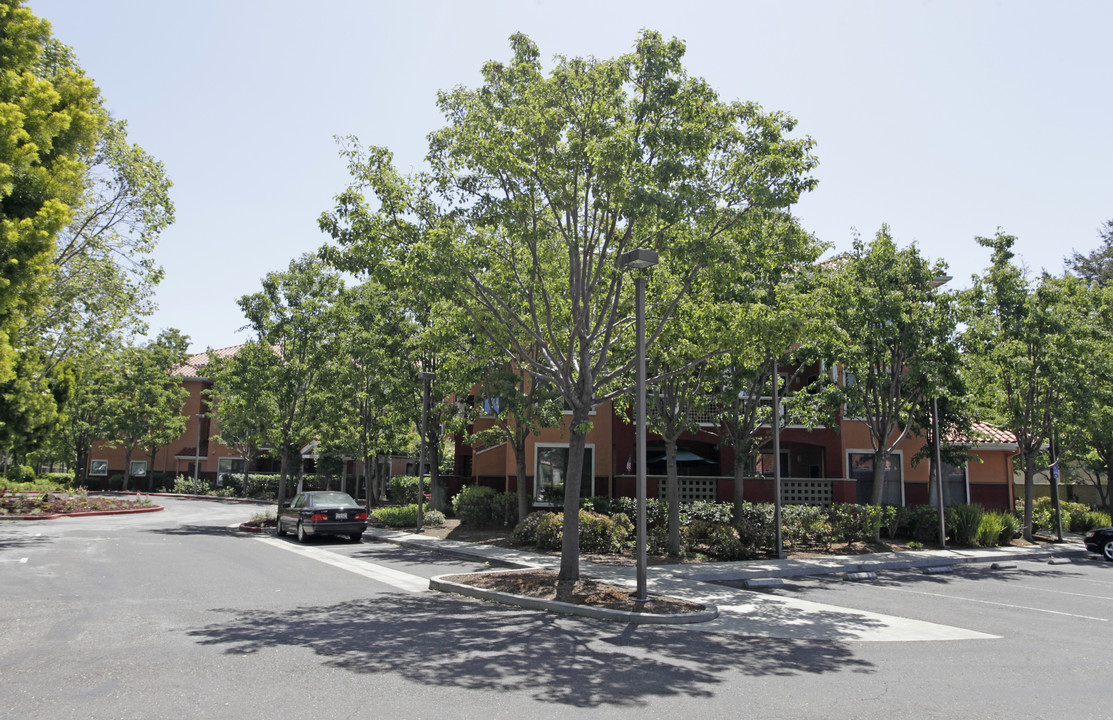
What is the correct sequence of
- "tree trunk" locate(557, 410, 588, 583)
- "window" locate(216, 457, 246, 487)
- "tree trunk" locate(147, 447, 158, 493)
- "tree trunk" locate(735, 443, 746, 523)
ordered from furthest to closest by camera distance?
1. "window" locate(216, 457, 246, 487)
2. "tree trunk" locate(147, 447, 158, 493)
3. "tree trunk" locate(735, 443, 746, 523)
4. "tree trunk" locate(557, 410, 588, 583)

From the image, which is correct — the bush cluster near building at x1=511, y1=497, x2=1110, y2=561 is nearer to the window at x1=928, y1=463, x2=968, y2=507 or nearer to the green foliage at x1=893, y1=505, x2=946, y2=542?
the green foliage at x1=893, y1=505, x2=946, y2=542

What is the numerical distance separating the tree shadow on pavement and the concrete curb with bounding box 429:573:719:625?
0.27m

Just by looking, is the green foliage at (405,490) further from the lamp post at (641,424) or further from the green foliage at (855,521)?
the lamp post at (641,424)

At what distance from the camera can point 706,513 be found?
20.8m

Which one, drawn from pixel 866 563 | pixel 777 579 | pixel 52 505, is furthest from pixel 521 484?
pixel 52 505

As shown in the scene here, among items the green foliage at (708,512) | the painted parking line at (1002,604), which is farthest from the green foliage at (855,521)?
the painted parking line at (1002,604)

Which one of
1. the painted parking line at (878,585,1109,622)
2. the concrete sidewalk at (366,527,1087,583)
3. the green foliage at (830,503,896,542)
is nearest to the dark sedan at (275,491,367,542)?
the concrete sidewalk at (366,527,1087,583)

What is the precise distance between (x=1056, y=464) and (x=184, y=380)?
195ft

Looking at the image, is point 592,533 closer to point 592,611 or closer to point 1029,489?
point 592,611

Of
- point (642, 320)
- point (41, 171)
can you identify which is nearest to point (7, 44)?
point (41, 171)

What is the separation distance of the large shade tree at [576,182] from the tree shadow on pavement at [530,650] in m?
3.02

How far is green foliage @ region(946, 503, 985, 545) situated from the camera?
75.4ft

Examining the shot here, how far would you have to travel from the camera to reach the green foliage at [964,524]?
22984 millimetres

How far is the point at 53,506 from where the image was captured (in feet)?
100
